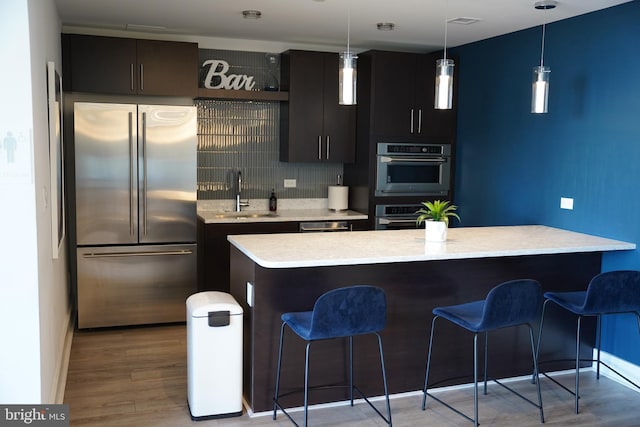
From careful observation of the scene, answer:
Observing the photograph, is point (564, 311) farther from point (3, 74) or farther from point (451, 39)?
point (3, 74)

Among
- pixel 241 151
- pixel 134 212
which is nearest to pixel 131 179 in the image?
pixel 134 212

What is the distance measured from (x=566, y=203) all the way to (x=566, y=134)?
0.52 m

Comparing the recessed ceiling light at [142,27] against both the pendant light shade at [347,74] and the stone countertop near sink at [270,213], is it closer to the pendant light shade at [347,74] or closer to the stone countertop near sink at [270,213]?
the stone countertop near sink at [270,213]

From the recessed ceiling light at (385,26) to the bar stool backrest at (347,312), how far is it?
266 cm

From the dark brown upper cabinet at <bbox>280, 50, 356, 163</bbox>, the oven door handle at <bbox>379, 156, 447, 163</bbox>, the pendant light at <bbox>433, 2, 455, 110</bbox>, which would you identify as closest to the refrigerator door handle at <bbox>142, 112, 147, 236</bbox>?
the dark brown upper cabinet at <bbox>280, 50, 356, 163</bbox>

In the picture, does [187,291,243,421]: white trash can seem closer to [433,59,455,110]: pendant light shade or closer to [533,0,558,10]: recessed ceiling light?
[433,59,455,110]: pendant light shade

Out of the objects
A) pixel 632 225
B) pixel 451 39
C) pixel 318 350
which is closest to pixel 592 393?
pixel 632 225

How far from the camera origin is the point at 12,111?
2693mm

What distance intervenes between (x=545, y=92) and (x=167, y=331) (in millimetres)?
3489

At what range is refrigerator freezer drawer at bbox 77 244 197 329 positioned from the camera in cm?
523

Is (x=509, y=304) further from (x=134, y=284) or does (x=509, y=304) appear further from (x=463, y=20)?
(x=134, y=284)

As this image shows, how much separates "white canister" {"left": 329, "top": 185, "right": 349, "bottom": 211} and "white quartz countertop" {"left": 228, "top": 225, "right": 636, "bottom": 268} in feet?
6.08

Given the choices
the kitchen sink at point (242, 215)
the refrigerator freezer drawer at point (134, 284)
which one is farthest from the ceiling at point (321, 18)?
the refrigerator freezer drawer at point (134, 284)

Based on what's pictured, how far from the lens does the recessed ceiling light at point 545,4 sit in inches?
167
